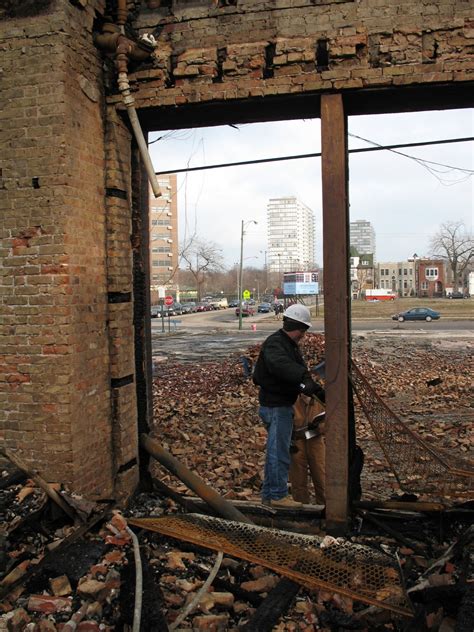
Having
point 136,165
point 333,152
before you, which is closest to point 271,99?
point 333,152

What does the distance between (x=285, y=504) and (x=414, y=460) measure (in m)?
1.47

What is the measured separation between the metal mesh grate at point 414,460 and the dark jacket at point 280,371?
0.60m

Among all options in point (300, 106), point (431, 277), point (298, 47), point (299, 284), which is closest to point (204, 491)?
point (300, 106)

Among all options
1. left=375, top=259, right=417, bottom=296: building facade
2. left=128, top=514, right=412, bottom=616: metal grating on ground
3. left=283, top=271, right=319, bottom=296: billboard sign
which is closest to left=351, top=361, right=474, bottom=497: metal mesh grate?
left=128, top=514, right=412, bottom=616: metal grating on ground

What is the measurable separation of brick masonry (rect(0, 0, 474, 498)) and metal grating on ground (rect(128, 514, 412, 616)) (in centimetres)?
105

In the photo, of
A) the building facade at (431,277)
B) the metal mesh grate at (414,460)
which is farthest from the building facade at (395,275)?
the metal mesh grate at (414,460)

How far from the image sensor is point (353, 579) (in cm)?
348

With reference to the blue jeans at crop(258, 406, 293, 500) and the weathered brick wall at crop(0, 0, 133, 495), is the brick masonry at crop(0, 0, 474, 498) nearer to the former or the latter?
the weathered brick wall at crop(0, 0, 133, 495)

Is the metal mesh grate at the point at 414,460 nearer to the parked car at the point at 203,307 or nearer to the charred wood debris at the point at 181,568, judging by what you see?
the charred wood debris at the point at 181,568

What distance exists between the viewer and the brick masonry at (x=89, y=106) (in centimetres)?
418

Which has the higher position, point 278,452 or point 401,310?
point 278,452

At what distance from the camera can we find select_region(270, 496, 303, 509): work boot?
475 centimetres

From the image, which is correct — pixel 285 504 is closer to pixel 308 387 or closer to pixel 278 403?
pixel 278 403

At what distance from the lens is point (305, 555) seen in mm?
3791
